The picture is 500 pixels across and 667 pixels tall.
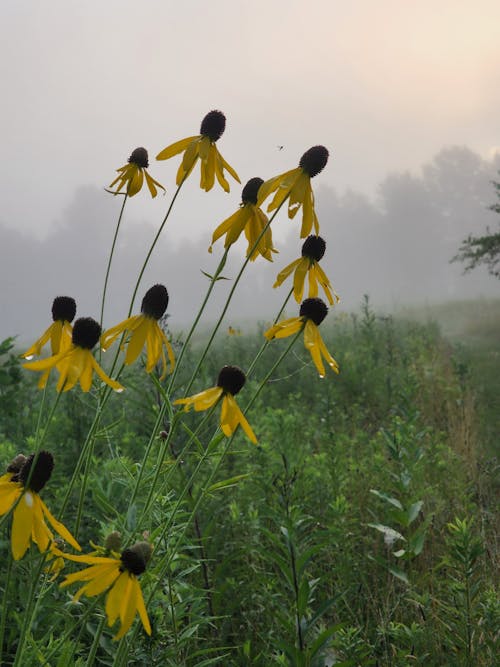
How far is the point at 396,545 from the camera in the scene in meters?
2.97

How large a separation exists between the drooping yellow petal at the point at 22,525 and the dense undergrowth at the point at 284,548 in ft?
0.54

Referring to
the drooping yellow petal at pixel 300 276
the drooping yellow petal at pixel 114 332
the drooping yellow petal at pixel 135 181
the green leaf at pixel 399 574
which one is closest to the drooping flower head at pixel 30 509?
the drooping yellow petal at pixel 114 332

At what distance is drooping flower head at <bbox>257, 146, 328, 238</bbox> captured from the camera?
134 centimetres

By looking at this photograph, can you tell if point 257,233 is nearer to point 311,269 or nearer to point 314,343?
point 311,269

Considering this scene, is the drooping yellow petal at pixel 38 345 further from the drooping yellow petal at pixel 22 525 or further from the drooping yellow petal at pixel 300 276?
the drooping yellow petal at pixel 300 276

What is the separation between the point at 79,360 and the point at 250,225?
0.55m

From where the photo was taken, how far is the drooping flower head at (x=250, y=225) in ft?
4.37

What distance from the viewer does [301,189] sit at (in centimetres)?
138

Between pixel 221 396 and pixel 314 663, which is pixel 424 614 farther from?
pixel 221 396

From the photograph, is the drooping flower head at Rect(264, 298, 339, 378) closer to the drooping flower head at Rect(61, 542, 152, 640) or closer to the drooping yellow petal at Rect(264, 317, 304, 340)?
the drooping yellow petal at Rect(264, 317, 304, 340)

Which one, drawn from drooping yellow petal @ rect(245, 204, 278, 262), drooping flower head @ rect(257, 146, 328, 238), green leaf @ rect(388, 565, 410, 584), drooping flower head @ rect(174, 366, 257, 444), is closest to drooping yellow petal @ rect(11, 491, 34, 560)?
drooping flower head @ rect(174, 366, 257, 444)

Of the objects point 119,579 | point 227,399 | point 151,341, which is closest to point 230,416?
point 227,399

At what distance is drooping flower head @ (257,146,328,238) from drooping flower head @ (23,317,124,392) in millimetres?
503

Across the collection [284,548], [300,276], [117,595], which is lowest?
[284,548]
